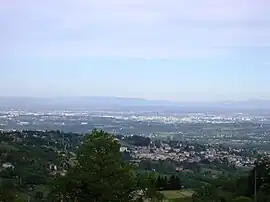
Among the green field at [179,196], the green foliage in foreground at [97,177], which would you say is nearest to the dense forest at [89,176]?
the green foliage in foreground at [97,177]

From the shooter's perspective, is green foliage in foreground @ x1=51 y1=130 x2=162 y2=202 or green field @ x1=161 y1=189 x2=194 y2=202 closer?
green foliage in foreground @ x1=51 y1=130 x2=162 y2=202

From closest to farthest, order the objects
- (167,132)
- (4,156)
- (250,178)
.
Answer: (250,178) < (4,156) < (167,132)

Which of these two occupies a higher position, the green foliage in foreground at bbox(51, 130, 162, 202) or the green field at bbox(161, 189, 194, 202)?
the green foliage in foreground at bbox(51, 130, 162, 202)

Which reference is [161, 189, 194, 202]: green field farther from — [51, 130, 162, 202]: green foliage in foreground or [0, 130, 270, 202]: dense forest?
[51, 130, 162, 202]: green foliage in foreground

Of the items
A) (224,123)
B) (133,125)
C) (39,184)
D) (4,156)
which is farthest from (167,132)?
(39,184)

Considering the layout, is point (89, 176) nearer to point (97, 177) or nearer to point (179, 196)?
point (97, 177)

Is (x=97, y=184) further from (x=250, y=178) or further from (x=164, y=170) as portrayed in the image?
(x=164, y=170)

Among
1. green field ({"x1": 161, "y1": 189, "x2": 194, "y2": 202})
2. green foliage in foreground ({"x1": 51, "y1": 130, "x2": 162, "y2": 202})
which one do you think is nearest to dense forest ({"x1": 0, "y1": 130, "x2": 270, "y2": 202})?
green foliage in foreground ({"x1": 51, "y1": 130, "x2": 162, "y2": 202})

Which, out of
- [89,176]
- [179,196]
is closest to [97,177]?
[89,176]
